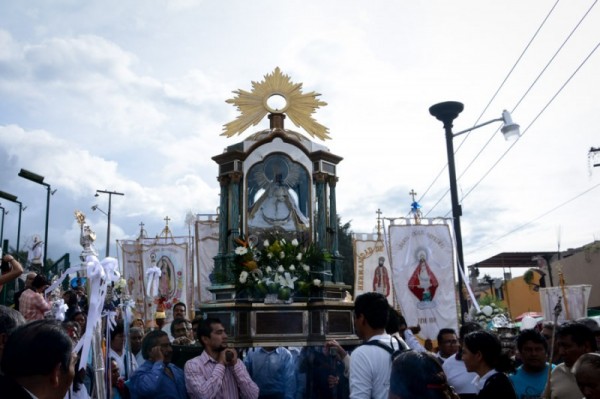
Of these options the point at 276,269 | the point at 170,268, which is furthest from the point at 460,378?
the point at 170,268

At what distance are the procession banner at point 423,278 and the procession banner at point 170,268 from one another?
7.46m

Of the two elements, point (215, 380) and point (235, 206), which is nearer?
point (215, 380)

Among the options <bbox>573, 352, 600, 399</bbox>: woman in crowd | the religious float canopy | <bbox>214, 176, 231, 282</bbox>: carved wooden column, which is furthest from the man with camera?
<bbox>214, 176, 231, 282</bbox>: carved wooden column

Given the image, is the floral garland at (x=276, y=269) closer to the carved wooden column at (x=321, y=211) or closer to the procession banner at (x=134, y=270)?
the carved wooden column at (x=321, y=211)

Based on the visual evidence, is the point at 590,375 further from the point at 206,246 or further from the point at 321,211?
the point at 206,246

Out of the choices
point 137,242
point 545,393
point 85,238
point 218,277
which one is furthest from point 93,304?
point 137,242

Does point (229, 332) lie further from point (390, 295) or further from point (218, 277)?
point (390, 295)

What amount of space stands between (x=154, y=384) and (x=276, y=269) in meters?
4.89

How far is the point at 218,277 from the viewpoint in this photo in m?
10.4

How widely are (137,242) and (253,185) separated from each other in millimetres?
9159

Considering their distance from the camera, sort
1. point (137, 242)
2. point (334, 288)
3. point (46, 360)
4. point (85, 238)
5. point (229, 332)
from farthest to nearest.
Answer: point (137, 242), point (334, 288), point (229, 332), point (85, 238), point (46, 360)

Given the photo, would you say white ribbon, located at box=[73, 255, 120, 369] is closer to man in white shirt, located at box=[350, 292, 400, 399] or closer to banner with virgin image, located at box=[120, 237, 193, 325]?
man in white shirt, located at box=[350, 292, 400, 399]

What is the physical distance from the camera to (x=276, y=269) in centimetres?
998

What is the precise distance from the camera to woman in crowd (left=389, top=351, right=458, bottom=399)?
2502 mm
